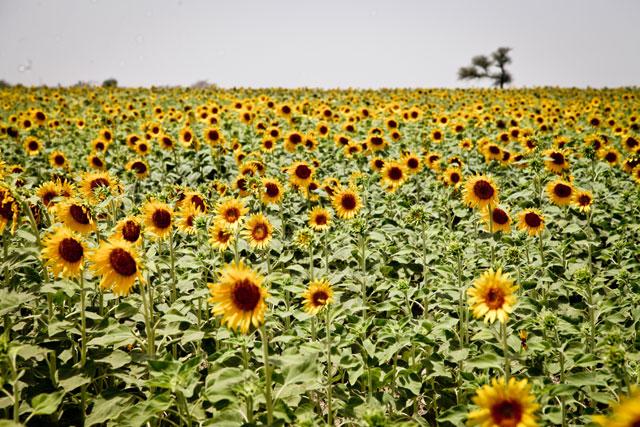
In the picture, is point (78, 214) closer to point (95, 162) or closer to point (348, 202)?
point (348, 202)

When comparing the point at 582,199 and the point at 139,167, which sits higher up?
the point at 139,167

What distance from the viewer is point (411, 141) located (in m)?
11.7

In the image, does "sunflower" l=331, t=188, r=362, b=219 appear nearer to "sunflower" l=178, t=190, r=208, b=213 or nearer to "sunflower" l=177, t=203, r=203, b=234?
"sunflower" l=178, t=190, r=208, b=213

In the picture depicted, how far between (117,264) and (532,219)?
4475mm

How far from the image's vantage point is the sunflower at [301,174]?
21.3 ft

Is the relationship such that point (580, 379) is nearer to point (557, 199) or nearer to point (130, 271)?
point (130, 271)

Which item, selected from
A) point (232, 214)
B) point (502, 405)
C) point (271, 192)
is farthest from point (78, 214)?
point (502, 405)

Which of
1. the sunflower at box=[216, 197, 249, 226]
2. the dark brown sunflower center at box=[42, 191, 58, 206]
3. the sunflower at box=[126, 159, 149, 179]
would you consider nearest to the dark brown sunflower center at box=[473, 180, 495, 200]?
the sunflower at box=[216, 197, 249, 226]

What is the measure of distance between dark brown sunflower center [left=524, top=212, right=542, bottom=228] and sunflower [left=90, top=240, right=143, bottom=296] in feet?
14.1

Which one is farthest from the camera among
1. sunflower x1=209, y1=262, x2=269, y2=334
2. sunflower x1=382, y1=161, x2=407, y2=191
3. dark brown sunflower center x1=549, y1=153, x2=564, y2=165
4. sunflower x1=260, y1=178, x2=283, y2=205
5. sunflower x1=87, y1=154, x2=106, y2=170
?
A: sunflower x1=87, y1=154, x2=106, y2=170

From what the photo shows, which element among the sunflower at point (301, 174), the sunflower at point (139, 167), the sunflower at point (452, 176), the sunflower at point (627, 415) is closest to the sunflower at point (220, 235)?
the sunflower at point (301, 174)

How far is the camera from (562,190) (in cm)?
555

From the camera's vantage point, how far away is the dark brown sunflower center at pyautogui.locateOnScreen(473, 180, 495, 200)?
4.69m

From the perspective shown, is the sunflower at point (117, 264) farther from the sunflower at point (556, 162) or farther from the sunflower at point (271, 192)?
the sunflower at point (556, 162)
